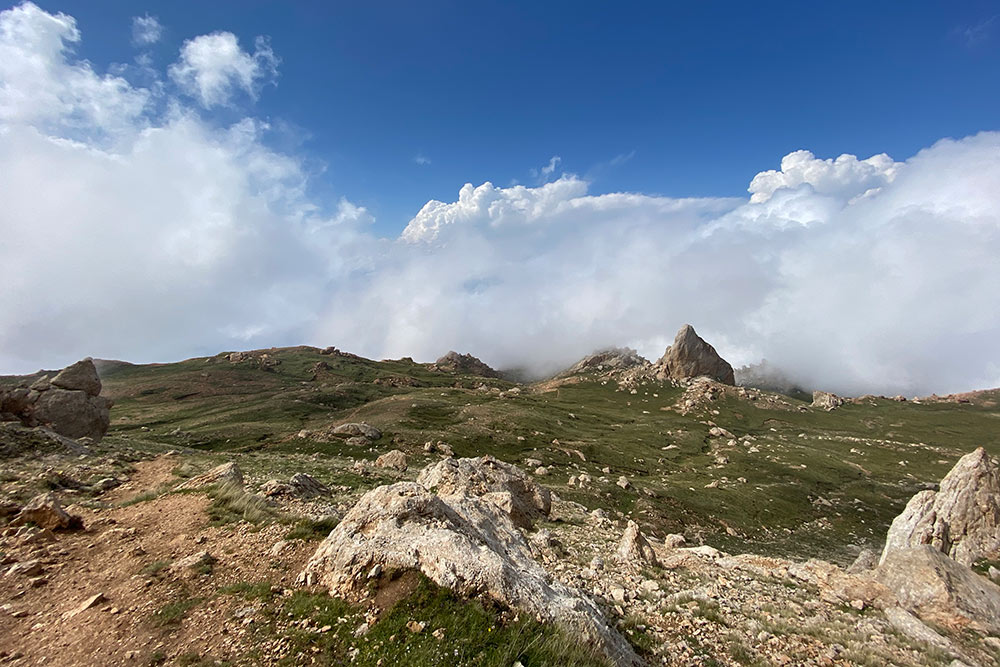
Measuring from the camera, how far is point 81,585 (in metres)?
11.2

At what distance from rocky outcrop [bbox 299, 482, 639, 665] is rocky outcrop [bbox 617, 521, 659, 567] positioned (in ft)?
41.0

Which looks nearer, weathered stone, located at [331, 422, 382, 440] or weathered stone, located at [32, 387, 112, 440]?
weathered stone, located at [32, 387, 112, 440]

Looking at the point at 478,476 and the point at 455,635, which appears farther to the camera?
the point at 478,476

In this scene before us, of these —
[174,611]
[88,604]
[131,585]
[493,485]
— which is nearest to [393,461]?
[493,485]

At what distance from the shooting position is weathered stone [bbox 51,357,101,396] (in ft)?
198

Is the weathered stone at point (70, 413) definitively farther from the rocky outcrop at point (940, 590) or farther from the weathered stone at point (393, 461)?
the rocky outcrop at point (940, 590)

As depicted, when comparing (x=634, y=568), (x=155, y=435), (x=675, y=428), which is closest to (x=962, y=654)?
(x=634, y=568)

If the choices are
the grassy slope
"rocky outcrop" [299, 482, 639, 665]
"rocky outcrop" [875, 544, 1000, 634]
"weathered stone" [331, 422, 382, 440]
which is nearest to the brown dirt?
"rocky outcrop" [299, 482, 639, 665]

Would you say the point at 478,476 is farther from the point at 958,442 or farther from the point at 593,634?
the point at 958,442

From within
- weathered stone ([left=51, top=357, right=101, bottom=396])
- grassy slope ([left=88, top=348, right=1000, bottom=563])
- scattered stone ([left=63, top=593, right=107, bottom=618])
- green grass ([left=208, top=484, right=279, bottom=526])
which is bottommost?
grassy slope ([left=88, top=348, right=1000, bottom=563])

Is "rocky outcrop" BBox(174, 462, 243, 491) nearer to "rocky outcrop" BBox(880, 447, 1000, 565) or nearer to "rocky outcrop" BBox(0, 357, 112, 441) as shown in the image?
"rocky outcrop" BBox(0, 357, 112, 441)

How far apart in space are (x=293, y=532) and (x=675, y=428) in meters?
202

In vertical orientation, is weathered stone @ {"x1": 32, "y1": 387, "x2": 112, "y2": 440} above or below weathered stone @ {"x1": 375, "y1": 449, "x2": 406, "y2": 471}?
above

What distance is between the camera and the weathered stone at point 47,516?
1441 cm
